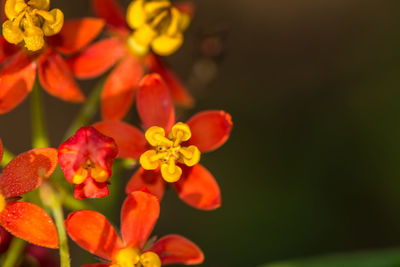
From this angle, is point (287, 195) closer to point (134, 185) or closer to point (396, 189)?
point (396, 189)

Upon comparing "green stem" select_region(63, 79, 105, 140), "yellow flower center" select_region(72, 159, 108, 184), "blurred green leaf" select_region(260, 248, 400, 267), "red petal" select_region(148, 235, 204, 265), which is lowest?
"red petal" select_region(148, 235, 204, 265)

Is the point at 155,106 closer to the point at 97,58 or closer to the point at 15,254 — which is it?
the point at 97,58

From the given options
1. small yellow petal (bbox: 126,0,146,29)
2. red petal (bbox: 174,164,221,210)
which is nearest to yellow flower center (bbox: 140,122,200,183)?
red petal (bbox: 174,164,221,210)

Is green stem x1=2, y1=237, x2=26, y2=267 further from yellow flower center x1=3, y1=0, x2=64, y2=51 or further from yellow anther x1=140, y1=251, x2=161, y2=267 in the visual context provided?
yellow flower center x1=3, y1=0, x2=64, y2=51

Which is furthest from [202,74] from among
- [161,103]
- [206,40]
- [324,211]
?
[324,211]

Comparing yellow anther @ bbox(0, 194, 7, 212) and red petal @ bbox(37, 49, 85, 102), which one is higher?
red petal @ bbox(37, 49, 85, 102)

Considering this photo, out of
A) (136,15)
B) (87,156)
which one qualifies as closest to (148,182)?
(87,156)

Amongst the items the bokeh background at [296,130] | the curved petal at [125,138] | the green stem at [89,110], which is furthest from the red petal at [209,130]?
the bokeh background at [296,130]
